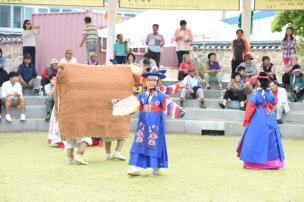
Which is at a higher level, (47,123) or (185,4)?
(185,4)

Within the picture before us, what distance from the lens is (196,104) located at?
1962 cm

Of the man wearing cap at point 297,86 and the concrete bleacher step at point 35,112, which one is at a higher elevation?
the man wearing cap at point 297,86

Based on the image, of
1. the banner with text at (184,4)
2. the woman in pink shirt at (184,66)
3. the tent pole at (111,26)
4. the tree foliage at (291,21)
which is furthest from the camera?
the tree foliage at (291,21)

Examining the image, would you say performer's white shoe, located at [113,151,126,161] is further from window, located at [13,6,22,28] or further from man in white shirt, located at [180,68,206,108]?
window, located at [13,6,22,28]

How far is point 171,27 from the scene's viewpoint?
3028 cm

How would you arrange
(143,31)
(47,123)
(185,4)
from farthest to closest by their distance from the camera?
(143,31) → (185,4) → (47,123)

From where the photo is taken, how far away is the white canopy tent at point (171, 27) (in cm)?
2946

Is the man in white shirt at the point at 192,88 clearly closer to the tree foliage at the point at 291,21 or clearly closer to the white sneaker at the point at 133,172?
the white sneaker at the point at 133,172

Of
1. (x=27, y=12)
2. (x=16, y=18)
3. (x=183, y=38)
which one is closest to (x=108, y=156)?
(x=183, y=38)

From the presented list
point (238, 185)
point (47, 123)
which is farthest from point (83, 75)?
point (47, 123)

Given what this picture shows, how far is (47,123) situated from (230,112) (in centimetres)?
424

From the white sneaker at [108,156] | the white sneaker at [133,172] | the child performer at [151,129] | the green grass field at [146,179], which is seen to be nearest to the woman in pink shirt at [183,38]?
the green grass field at [146,179]

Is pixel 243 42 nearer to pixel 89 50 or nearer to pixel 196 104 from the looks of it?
pixel 196 104

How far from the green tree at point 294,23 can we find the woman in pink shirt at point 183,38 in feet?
20.6
